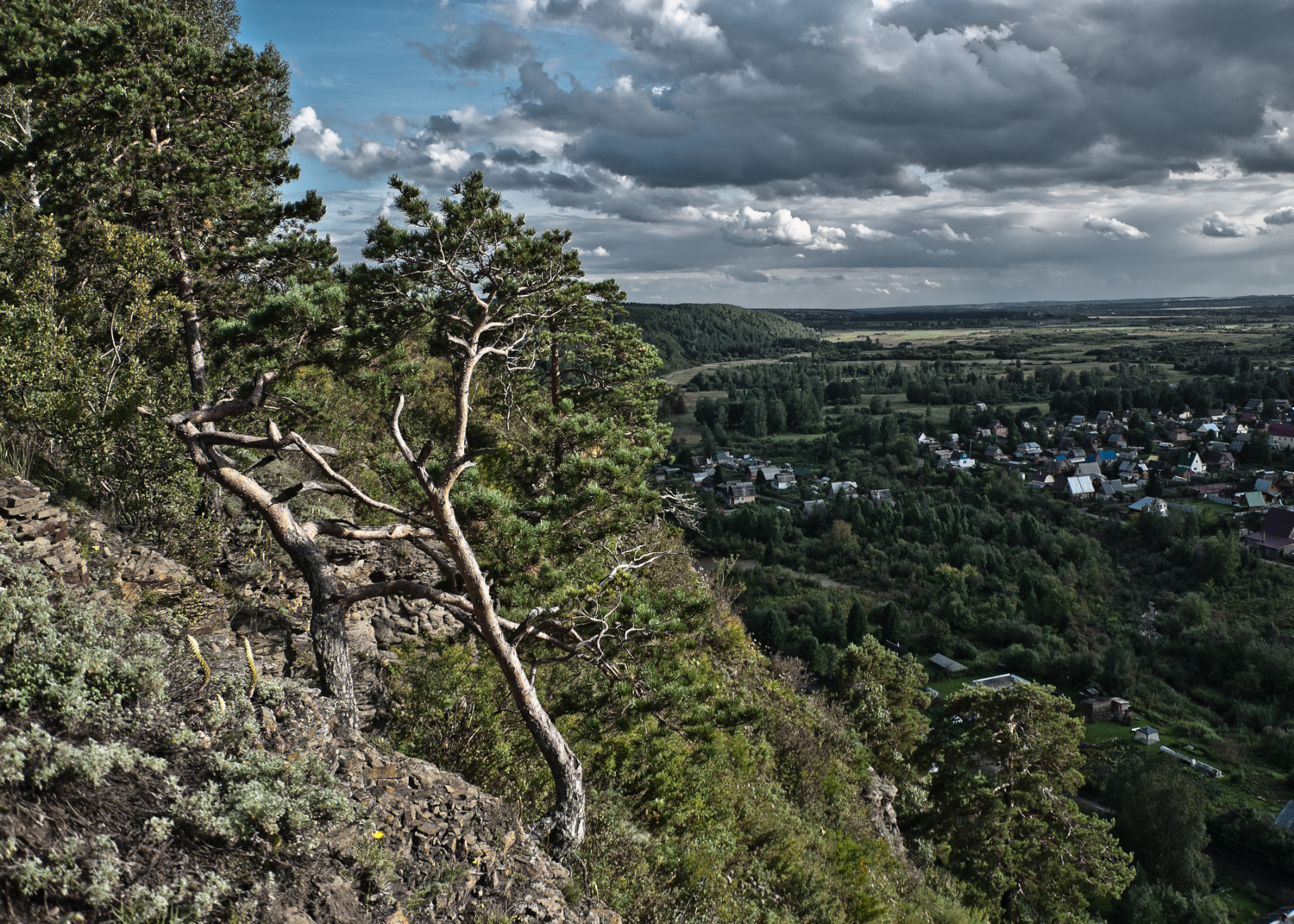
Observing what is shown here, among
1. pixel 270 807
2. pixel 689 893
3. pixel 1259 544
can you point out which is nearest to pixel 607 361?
pixel 689 893

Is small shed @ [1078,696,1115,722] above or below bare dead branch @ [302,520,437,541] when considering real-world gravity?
below

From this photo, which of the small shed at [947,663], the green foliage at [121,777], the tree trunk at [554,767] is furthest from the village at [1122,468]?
the green foliage at [121,777]

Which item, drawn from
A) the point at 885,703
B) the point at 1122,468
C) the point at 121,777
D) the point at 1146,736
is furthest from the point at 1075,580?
the point at 121,777

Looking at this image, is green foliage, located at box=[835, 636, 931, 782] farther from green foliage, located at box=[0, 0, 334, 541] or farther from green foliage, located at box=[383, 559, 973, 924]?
green foliage, located at box=[0, 0, 334, 541]

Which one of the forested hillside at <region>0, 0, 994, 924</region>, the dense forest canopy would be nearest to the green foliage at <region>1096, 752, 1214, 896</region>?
the dense forest canopy

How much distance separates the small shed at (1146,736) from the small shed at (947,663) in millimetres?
10471

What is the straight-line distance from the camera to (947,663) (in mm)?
49312

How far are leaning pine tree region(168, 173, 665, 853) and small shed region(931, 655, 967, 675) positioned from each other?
43.0 m

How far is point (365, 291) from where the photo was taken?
8.95 metres

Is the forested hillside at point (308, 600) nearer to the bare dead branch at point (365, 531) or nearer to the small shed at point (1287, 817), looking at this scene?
the bare dead branch at point (365, 531)

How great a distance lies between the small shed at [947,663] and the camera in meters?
48.9

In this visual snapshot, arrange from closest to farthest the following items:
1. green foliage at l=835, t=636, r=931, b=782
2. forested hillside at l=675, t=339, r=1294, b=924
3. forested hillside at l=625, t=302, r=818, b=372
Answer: green foliage at l=835, t=636, r=931, b=782
forested hillside at l=675, t=339, r=1294, b=924
forested hillside at l=625, t=302, r=818, b=372

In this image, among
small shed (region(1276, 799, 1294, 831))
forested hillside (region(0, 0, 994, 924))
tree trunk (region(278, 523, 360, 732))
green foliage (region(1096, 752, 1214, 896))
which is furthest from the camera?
small shed (region(1276, 799, 1294, 831))

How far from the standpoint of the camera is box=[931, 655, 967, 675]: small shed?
160ft
